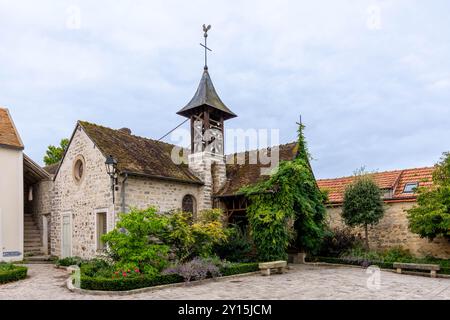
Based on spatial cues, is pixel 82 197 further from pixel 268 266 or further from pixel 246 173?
pixel 268 266

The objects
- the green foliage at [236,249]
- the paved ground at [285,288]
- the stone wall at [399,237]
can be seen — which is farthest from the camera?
the stone wall at [399,237]

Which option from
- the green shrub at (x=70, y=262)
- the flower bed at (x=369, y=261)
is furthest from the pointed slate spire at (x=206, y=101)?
the flower bed at (x=369, y=261)

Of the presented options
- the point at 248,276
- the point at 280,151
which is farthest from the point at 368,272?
the point at 280,151

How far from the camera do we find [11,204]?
55.7 feet

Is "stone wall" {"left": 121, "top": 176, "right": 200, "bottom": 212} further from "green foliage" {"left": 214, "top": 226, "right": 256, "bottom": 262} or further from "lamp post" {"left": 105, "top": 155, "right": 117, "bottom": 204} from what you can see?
"green foliage" {"left": 214, "top": 226, "right": 256, "bottom": 262}

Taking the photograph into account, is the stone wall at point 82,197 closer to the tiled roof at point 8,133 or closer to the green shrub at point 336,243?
the tiled roof at point 8,133

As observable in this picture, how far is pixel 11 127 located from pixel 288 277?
47.7ft

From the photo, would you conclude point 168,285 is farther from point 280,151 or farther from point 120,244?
point 280,151

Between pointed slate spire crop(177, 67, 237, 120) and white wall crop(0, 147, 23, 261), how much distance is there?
25.9 ft

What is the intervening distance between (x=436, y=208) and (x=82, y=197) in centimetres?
1433

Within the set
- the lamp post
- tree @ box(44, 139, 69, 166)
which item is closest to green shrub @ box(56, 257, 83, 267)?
the lamp post

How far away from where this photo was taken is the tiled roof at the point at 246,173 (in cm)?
1722

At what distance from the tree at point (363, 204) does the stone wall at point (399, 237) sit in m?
1.42
